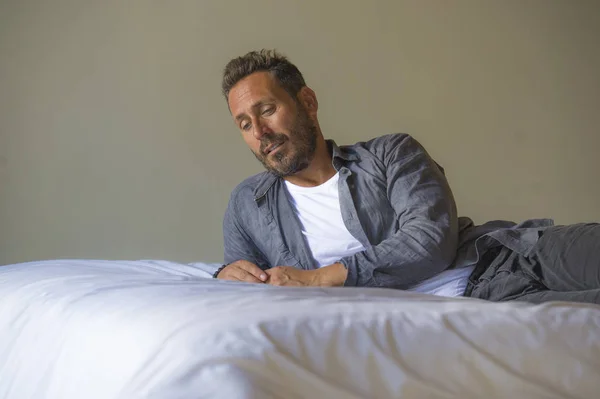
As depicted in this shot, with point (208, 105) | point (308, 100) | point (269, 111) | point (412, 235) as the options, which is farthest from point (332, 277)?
point (208, 105)

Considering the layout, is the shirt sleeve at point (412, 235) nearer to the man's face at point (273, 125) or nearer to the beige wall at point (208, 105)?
the man's face at point (273, 125)

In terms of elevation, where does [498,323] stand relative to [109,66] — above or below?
below

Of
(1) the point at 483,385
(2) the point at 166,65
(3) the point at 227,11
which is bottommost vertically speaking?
(1) the point at 483,385

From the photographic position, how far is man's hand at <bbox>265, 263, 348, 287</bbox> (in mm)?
1442

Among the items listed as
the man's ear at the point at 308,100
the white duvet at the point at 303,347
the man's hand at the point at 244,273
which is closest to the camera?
the white duvet at the point at 303,347

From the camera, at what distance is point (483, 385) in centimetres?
81

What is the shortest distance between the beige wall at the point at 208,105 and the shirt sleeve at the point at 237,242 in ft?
4.16

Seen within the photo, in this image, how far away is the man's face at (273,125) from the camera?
70.4 inches

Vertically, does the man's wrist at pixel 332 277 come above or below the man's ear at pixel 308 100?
below

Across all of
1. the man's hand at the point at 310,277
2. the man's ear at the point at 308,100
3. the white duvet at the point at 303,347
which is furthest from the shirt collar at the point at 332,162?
the white duvet at the point at 303,347

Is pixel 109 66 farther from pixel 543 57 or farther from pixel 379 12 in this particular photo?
pixel 543 57

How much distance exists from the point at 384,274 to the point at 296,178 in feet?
1.59

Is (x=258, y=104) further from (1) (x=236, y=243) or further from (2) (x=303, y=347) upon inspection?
→ (2) (x=303, y=347)

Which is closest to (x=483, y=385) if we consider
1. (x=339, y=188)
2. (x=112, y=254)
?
(x=339, y=188)
